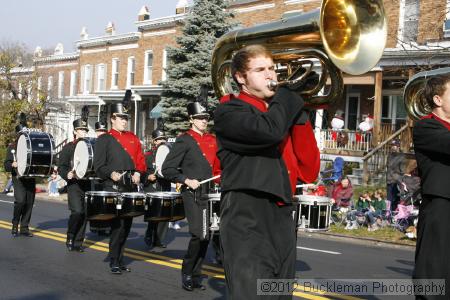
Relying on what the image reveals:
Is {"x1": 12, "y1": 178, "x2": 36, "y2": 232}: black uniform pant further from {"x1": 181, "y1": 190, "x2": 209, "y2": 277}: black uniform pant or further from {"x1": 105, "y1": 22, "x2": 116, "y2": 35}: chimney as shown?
{"x1": 105, "y1": 22, "x2": 116, "y2": 35}: chimney

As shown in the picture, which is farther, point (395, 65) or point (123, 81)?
point (123, 81)

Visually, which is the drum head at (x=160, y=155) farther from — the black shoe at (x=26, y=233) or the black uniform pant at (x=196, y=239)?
the black uniform pant at (x=196, y=239)

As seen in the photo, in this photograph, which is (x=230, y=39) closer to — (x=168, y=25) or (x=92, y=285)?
(x=92, y=285)

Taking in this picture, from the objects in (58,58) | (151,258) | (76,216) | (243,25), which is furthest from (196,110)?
(58,58)

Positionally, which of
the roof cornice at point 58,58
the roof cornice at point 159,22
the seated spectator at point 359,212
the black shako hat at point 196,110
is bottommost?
the seated spectator at point 359,212

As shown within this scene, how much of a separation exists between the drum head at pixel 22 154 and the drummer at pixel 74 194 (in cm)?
117

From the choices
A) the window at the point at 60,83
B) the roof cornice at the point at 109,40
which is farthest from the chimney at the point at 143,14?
the window at the point at 60,83

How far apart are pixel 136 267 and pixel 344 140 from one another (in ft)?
52.6

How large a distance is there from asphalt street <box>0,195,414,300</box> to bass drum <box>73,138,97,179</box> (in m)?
1.26

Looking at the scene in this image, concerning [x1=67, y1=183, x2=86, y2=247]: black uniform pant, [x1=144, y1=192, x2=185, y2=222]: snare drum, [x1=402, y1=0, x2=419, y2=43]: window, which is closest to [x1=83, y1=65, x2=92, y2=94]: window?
[x1=402, y1=0, x2=419, y2=43]: window

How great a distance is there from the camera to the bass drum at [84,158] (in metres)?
10.9

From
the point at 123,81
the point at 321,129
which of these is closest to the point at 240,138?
the point at 321,129

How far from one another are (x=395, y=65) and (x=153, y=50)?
59.8ft

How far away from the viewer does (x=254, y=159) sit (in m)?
4.07
